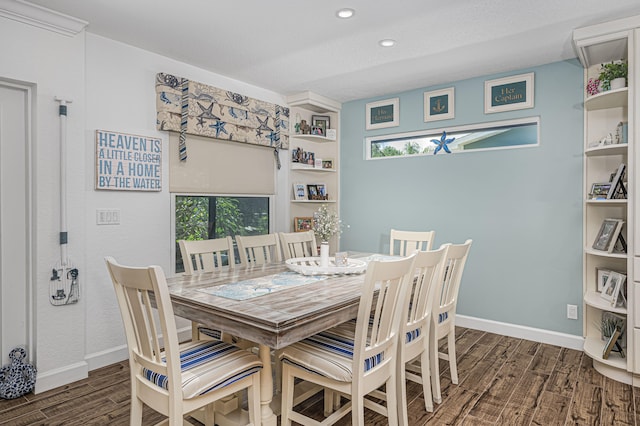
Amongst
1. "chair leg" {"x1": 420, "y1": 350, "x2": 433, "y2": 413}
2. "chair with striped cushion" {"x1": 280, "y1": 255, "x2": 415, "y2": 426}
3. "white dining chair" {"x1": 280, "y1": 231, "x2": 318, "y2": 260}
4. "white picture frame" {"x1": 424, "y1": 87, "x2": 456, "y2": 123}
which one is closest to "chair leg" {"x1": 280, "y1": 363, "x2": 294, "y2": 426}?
"chair with striped cushion" {"x1": 280, "y1": 255, "x2": 415, "y2": 426}

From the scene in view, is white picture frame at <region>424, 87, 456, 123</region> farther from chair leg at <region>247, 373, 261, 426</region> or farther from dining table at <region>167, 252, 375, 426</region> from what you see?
chair leg at <region>247, 373, 261, 426</region>

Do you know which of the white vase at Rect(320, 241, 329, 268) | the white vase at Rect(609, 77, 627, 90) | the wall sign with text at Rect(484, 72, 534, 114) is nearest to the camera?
the white vase at Rect(320, 241, 329, 268)

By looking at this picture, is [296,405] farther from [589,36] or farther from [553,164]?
[589,36]

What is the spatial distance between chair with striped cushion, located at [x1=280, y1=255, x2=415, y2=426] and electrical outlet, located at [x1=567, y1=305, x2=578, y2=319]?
229 centimetres

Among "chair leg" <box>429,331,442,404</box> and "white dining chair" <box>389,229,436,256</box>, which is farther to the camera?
"white dining chair" <box>389,229,436,256</box>

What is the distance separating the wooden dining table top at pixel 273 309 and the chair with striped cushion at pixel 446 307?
57 centimetres

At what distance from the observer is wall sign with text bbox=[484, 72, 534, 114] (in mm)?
3608

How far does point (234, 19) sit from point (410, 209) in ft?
8.68

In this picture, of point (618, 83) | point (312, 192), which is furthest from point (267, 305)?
point (312, 192)

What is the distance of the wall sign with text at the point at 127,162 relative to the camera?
118 inches

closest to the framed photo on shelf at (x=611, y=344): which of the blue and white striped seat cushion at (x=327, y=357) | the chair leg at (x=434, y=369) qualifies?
the chair leg at (x=434, y=369)

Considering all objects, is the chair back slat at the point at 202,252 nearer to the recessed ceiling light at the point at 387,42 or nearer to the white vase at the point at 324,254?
the white vase at the point at 324,254

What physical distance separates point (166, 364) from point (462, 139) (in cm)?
350

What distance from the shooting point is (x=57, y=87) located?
270 centimetres
